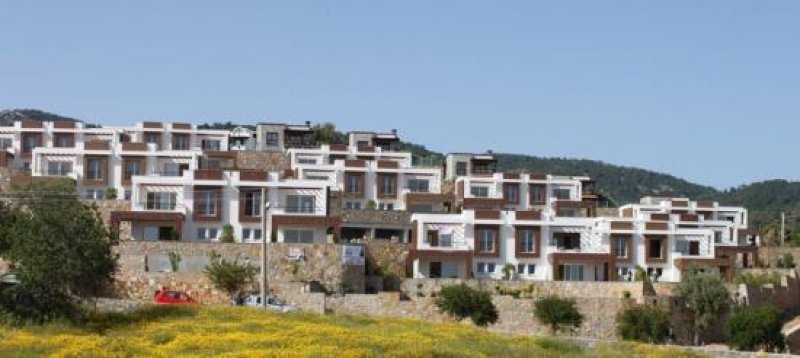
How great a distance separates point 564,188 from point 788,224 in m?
51.3

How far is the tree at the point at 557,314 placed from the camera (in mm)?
79562

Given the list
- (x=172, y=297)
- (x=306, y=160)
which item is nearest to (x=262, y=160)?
(x=306, y=160)


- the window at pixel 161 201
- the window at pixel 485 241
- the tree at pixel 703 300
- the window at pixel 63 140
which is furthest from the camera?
the window at pixel 63 140

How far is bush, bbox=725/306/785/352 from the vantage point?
263ft

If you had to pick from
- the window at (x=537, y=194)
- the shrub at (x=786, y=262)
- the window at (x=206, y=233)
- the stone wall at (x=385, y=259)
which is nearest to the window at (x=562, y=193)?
the window at (x=537, y=194)

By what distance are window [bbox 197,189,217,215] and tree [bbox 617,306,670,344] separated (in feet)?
97.0

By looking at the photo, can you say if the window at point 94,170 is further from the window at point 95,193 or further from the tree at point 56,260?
the tree at point 56,260

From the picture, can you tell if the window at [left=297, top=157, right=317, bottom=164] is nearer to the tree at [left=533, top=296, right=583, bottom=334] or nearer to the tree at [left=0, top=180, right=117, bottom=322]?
the tree at [left=533, top=296, right=583, bottom=334]

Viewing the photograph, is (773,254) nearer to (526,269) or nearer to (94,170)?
(526,269)

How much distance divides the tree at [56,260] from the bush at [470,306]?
79.1ft

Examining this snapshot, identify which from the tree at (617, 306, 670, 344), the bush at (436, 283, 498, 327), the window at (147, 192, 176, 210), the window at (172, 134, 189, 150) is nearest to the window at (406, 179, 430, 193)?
the window at (172, 134, 189, 150)

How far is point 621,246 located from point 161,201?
33.5 m

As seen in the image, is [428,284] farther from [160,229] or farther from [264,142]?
[264,142]

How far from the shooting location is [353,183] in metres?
111
